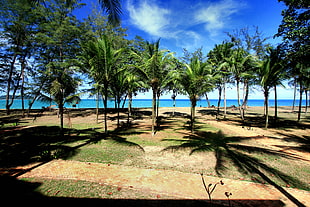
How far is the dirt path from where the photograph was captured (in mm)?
3293

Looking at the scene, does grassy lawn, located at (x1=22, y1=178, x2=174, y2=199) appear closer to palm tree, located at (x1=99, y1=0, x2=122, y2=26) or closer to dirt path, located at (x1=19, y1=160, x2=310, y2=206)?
dirt path, located at (x1=19, y1=160, x2=310, y2=206)

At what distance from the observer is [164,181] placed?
12.9ft

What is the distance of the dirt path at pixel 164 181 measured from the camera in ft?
10.8

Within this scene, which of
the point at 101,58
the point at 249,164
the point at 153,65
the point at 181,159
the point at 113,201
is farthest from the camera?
the point at 153,65

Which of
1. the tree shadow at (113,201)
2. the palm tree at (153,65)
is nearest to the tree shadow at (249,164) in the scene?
the tree shadow at (113,201)

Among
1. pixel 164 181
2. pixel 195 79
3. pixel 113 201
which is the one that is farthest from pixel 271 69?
pixel 113 201

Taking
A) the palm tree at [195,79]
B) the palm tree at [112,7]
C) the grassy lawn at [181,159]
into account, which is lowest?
the grassy lawn at [181,159]

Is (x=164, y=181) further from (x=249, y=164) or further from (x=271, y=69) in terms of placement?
(x=271, y=69)

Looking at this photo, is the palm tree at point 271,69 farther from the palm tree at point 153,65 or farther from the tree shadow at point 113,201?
the tree shadow at point 113,201

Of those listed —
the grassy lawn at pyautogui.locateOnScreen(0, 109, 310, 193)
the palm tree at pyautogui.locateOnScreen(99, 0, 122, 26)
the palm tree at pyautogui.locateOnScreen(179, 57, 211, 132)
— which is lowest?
the grassy lawn at pyautogui.locateOnScreen(0, 109, 310, 193)

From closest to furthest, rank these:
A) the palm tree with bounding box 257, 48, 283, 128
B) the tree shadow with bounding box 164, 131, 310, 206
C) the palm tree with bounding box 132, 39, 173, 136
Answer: the tree shadow with bounding box 164, 131, 310, 206 → the palm tree with bounding box 132, 39, 173, 136 → the palm tree with bounding box 257, 48, 283, 128

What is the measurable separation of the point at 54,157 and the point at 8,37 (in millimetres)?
21116

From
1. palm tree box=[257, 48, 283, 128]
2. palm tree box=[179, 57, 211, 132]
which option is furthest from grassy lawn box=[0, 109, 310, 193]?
palm tree box=[257, 48, 283, 128]

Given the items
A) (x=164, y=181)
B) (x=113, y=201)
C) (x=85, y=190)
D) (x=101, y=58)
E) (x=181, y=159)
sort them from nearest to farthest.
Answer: (x=113, y=201)
(x=85, y=190)
(x=164, y=181)
(x=181, y=159)
(x=101, y=58)
